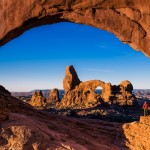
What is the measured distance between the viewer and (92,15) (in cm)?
932

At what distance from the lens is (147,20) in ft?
30.4

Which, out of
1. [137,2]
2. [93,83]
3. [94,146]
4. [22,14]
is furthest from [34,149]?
[93,83]

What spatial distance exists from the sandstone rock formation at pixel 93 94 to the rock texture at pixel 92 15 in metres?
26.5

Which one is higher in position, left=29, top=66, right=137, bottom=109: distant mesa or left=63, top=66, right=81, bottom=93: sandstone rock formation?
left=63, top=66, right=81, bottom=93: sandstone rock formation

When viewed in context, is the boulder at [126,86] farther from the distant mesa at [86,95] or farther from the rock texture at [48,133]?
the rock texture at [48,133]

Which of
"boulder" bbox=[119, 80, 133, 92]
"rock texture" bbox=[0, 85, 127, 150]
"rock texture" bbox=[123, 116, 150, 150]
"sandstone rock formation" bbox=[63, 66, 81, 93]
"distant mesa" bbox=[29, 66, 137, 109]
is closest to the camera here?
"rock texture" bbox=[0, 85, 127, 150]

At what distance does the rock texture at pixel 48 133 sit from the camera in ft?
29.8

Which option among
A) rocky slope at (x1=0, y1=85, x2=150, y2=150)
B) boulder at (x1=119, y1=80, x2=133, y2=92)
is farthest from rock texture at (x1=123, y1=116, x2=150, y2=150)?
boulder at (x1=119, y1=80, x2=133, y2=92)

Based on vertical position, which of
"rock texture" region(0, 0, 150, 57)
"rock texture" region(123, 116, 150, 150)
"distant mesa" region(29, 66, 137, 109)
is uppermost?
"rock texture" region(0, 0, 150, 57)

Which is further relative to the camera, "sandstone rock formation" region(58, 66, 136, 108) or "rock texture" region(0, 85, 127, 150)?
"sandstone rock formation" region(58, 66, 136, 108)

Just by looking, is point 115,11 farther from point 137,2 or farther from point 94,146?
point 94,146

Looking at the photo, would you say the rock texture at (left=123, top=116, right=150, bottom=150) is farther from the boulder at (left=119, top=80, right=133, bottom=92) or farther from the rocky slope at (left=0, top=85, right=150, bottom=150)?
the boulder at (left=119, top=80, right=133, bottom=92)

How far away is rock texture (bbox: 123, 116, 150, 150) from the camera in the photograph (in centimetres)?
937

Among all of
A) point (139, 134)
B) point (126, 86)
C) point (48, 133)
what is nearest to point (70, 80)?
point (126, 86)
